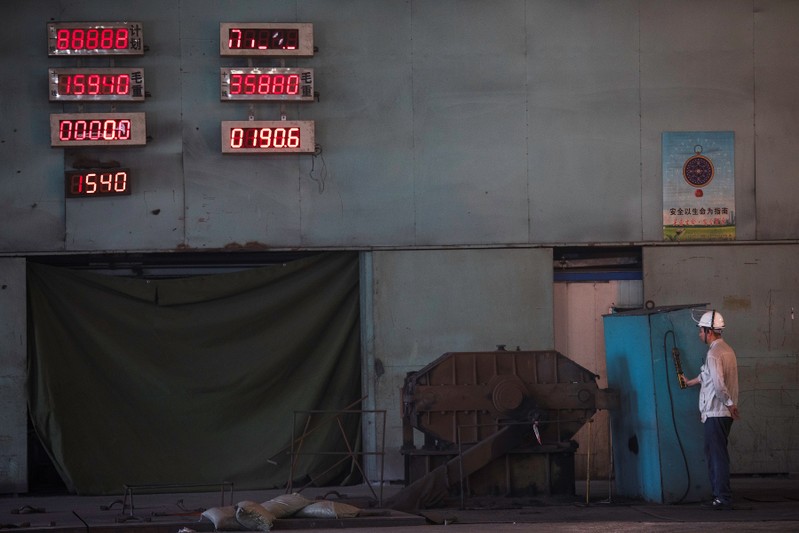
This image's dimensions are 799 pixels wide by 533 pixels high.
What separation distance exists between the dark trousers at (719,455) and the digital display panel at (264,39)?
579 cm

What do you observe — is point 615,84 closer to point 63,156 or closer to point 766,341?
point 766,341

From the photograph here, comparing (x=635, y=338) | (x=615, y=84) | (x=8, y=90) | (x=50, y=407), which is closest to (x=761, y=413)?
(x=635, y=338)

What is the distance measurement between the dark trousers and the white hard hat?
0.82 meters

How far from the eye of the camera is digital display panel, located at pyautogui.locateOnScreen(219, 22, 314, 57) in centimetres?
1193

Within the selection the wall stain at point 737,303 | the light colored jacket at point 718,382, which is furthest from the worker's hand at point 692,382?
the wall stain at point 737,303

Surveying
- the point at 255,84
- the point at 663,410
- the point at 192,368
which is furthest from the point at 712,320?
the point at 192,368

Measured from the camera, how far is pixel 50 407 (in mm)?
11805

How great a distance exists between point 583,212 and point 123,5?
5607 mm

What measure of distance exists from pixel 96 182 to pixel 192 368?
2.28 metres

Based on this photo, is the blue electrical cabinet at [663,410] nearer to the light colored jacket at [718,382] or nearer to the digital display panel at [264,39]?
the light colored jacket at [718,382]

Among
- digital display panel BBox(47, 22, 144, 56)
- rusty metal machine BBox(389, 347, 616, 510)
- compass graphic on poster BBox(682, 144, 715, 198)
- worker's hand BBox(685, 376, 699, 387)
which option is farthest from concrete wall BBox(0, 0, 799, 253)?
worker's hand BBox(685, 376, 699, 387)

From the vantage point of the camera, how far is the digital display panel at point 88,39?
1188 centimetres

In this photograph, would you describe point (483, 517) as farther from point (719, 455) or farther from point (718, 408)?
point (718, 408)

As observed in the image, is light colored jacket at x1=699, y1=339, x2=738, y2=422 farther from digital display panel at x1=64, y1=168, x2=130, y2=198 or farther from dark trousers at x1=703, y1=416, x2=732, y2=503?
digital display panel at x1=64, y1=168, x2=130, y2=198
